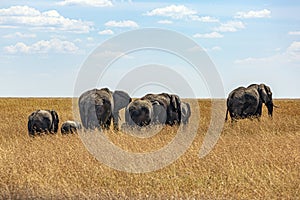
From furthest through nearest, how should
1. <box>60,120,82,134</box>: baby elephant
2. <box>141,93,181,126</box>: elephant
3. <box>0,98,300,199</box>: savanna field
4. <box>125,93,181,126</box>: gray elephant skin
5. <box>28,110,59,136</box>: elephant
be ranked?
<box>141,93,181,126</box>: elephant < <box>125,93,181,126</box>: gray elephant skin < <box>60,120,82,134</box>: baby elephant < <box>28,110,59,136</box>: elephant < <box>0,98,300,199</box>: savanna field

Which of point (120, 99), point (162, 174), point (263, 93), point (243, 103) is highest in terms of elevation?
point (263, 93)

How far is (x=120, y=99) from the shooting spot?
23.0 meters

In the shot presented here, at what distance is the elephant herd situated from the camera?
64.3 feet

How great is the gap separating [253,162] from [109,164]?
3080mm

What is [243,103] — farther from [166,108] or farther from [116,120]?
[116,120]

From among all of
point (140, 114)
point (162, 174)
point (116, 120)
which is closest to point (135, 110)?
point (140, 114)

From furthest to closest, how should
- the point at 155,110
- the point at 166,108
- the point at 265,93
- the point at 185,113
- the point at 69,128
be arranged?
the point at 265,93 < the point at 185,113 < the point at 166,108 < the point at 155,110 < the point at 69,128

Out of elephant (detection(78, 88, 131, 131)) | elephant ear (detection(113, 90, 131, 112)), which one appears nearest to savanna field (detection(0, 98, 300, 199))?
elephant (detection(78, 88, 131, 131))

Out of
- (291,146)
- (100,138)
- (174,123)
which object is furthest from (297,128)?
(100,138)

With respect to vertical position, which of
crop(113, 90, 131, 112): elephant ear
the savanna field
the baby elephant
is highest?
crop(113, 90, 131, 112): elephant ear

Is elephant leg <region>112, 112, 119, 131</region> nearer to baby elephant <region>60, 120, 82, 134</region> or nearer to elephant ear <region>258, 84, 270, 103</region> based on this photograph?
baby elephant <region>60, 120, 82, 134</region>

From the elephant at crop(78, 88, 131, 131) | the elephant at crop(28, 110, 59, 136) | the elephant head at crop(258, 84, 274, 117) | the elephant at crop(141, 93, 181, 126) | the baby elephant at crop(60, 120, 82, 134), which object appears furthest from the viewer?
the elephant head at crop(258, 84, 274, 117)

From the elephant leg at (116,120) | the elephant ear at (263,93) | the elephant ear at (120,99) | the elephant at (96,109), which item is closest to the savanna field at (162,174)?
the elephant at (96,109)

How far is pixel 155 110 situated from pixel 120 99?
2.55 m
